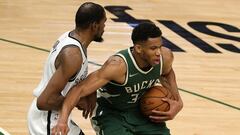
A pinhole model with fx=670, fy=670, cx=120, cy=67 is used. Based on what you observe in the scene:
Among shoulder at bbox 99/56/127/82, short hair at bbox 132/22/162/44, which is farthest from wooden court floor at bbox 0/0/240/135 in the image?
short hair at bbox 132/22/162/44

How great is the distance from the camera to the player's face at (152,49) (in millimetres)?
4898

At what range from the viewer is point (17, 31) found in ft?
33.8

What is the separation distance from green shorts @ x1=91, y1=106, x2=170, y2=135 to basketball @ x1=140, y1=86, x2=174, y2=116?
0.28 feet

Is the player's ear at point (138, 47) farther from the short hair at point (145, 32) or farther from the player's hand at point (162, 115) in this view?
the player's hand at point (162, 115)

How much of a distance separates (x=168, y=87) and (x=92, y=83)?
0.86m

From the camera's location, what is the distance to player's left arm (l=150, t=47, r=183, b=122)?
5188 mm

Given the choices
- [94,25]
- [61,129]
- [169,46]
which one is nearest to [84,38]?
[94,25]

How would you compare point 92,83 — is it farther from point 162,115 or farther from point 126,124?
point 162,115

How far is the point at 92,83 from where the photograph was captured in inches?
192

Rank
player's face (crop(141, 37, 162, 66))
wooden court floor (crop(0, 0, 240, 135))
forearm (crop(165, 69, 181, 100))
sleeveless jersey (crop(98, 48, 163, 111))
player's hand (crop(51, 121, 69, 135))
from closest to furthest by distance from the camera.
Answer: player's hand (crop(51, 121, 69, 135)) < player's face (crop(141, 37, 162, 66)) < sleeveless jersey (crop(98, 48, 163, 111)) < forearm (crop(165, 69, 181, 100)) < wooden court floor (crop(0, 0, 240, 135))

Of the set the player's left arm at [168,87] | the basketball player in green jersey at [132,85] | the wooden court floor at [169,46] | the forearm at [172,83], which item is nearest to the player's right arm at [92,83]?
the basketball player in green jersey at [132,85]

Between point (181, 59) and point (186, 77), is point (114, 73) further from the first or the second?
point (181, 59)

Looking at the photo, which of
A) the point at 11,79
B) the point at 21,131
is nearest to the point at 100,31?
the point at 21,131

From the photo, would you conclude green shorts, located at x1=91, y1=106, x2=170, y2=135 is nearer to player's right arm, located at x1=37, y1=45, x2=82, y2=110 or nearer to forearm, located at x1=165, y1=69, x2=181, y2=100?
forearm, located at x1=165, y1=69, x2=181, y2=100
